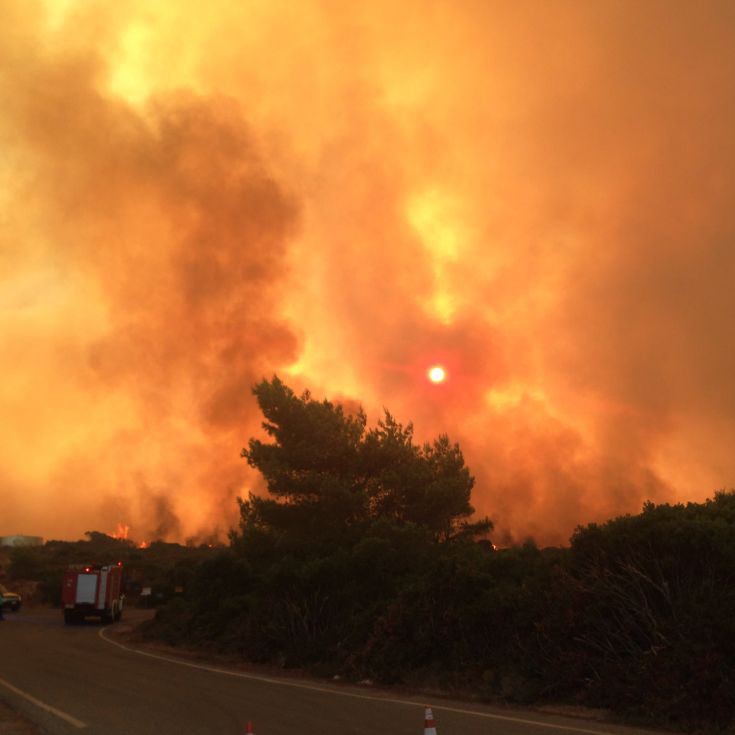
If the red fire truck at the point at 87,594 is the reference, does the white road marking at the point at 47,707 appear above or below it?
below

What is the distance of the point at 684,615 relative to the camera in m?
13.4

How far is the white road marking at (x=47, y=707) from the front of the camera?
39.9ft

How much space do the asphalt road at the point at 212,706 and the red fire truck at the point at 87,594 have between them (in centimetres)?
2187

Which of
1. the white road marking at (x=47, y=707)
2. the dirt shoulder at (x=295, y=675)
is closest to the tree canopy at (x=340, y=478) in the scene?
the dirt shoulder at (x=295, y=675)

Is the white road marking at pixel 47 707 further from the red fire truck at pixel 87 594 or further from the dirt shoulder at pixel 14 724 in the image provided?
the red fire truck at pixel 87 594

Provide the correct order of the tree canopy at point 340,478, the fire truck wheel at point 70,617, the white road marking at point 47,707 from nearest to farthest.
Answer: the white road marking at point 47,707, the tree canopy at point 340,478, the fire truck wheel at point 70,617

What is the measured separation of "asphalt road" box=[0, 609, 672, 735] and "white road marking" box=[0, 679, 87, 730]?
0.02 meters

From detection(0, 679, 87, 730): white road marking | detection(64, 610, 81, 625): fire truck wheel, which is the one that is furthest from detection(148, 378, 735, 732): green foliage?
detection(64, 610, 81, 625): fire truck wheel

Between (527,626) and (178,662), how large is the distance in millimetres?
11373

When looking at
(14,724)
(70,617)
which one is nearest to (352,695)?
(14,724)

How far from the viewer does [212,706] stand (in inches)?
551

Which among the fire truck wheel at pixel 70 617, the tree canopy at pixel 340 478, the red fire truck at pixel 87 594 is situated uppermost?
the tree canopy at pixel 340 478

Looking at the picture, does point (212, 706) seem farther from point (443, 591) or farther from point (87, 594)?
point (87, 594)

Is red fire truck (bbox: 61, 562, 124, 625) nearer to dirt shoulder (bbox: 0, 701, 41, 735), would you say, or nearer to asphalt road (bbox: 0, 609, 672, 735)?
asphalt road (bbox: 0, 609, 672, 735)
